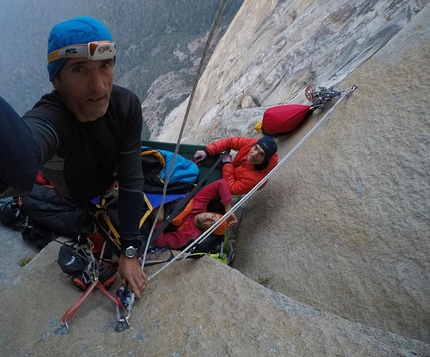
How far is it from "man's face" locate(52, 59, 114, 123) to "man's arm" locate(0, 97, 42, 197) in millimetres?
416

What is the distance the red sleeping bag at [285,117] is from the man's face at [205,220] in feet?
5.56

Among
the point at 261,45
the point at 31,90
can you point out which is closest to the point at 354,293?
the point at 261,45

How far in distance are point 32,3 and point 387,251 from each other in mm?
165088

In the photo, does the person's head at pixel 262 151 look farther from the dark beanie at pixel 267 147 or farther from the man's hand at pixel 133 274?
the man's hand at pixel 133 274

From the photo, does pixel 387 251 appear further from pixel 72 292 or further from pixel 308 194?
pixel 72 292

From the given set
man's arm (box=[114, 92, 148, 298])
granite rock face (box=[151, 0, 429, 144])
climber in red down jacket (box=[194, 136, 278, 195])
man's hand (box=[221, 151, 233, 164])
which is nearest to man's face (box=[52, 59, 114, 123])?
man's arm (box=[114, 92, 148, 298])

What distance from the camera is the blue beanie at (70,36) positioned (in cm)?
129

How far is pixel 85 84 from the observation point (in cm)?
135

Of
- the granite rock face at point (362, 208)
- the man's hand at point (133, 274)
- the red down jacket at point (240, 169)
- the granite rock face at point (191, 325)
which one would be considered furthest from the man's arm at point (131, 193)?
the red down jacket at point (240, 169)

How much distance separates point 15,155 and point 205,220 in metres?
2.24

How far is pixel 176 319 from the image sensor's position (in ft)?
6.22

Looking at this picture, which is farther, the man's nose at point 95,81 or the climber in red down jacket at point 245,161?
the climber in red down jacket at point 245,161

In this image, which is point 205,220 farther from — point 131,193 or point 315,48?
point 315,48

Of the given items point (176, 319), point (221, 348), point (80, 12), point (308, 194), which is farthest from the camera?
point (80, 12)
